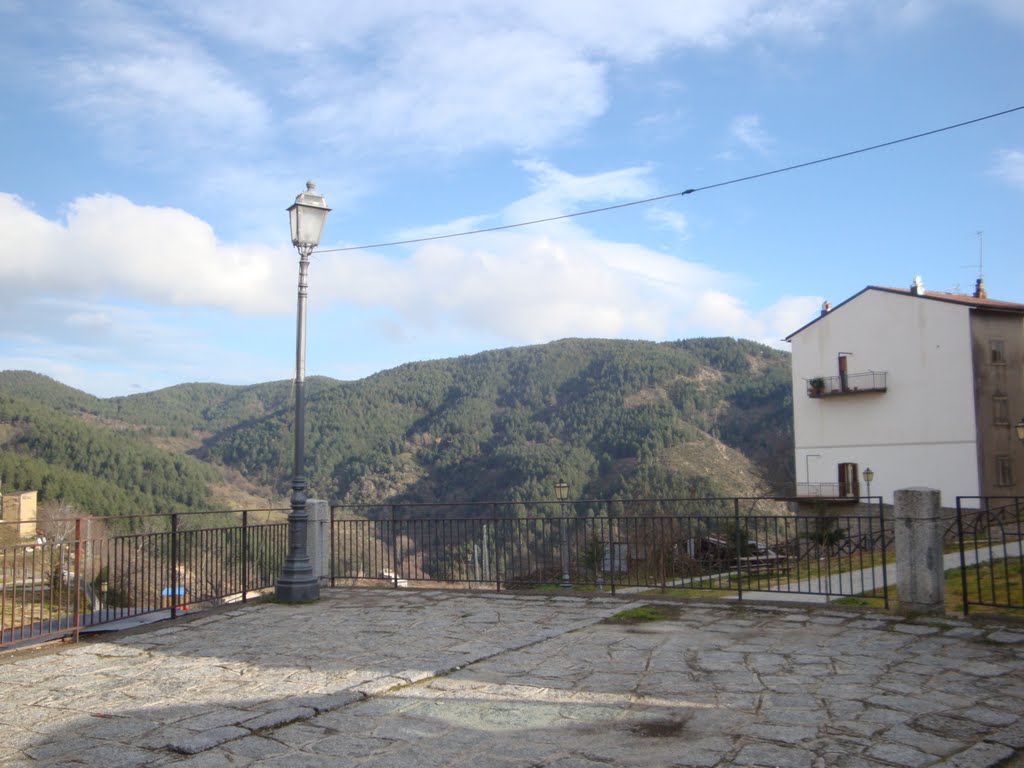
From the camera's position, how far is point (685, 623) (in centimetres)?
770

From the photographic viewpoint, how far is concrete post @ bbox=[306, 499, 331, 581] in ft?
36.4

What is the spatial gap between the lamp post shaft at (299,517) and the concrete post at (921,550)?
22.0 ft

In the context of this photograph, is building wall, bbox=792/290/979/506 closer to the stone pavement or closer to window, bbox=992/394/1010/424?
window, bbox=992/394/1010/424

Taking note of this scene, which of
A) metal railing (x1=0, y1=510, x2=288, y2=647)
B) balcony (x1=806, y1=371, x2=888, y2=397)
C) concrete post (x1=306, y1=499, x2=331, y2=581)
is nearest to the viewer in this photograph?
metal railing (x1=0, y1=510, x2=288, y2=647)

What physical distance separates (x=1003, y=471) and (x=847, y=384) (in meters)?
8.31

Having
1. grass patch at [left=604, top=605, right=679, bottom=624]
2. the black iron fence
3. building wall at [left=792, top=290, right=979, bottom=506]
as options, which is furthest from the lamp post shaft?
building wall at [left=792, top=290, right=979, bottom=506]

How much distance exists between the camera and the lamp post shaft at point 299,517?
31.4ft

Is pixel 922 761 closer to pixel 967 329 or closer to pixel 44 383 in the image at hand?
pixel 967 329

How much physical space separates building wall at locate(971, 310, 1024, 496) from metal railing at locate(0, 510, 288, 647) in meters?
35.0

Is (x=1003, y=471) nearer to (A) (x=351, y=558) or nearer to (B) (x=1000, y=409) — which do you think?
(B) (x=1000, y=409)

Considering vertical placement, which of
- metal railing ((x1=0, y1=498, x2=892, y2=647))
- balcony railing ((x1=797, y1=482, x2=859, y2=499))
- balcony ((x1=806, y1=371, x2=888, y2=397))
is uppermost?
balcony ((x1=806, y1=371, x2=888, y2=397))

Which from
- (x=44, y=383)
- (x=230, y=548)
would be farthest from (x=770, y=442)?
(x=44, y=383)

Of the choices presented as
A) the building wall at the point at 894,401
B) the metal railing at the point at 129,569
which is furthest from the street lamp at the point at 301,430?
the building wall at the point at 894,401

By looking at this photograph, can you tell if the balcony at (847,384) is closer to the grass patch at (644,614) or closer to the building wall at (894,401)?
the building wall at (894,401)
